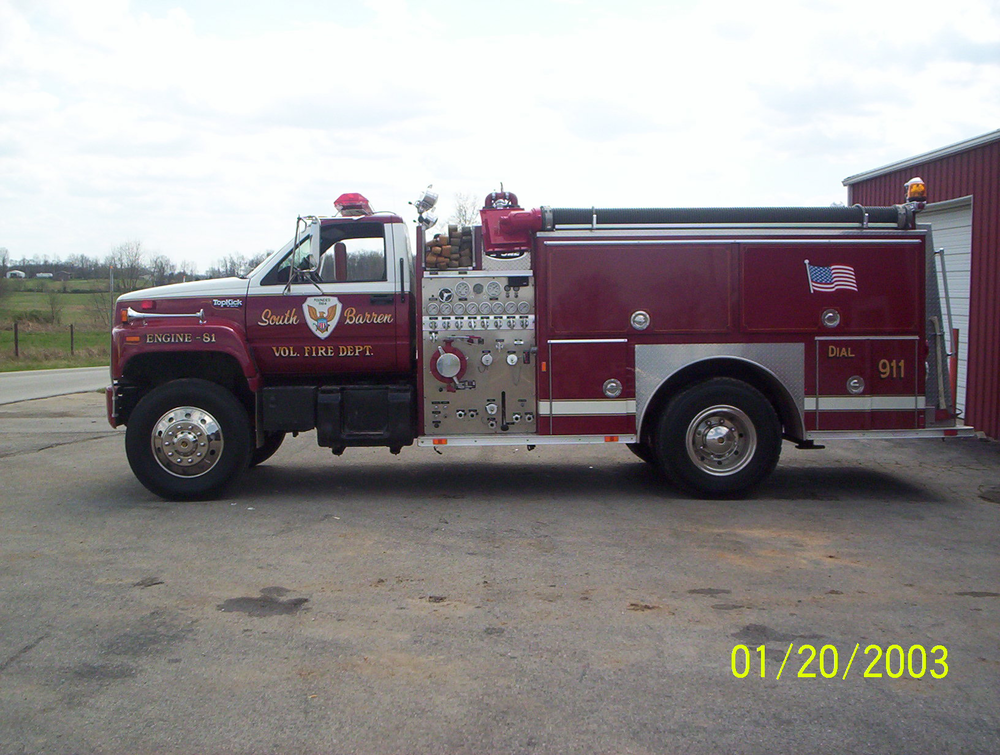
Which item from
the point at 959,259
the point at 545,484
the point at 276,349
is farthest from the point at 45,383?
the point at 959,259

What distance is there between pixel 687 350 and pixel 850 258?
1732 millimetres

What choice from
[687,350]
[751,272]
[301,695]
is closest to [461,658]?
[301,695]

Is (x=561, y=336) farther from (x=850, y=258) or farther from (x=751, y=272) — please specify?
(x=850, y=258)

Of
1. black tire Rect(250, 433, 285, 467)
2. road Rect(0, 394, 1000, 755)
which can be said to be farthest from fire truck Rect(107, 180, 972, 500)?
black tire Rect(250, 433, 285, 467)

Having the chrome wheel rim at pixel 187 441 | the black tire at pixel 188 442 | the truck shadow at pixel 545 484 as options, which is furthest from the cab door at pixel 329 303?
the truck shadow at pixel 545 484

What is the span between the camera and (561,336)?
27.3ft

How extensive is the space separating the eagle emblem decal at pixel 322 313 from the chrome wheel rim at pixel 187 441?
125 centimetres

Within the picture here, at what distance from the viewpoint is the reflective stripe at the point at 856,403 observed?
8414mm

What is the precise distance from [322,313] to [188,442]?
1.68 metres

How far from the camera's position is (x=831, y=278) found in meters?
8.36

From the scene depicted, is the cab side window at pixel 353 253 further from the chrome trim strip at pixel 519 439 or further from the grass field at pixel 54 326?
the grass field at pixel 54 326
